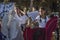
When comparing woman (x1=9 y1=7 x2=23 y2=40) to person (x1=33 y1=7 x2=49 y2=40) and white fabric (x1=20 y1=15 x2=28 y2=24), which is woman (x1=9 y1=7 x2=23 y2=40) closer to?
white fabric (x1=20 y1=15 x2=28 y2=24)

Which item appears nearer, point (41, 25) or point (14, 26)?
point (14, 26)

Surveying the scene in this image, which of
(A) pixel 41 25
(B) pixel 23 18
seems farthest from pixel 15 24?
(A) pixel 41 25

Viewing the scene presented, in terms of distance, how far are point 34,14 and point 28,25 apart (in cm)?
47

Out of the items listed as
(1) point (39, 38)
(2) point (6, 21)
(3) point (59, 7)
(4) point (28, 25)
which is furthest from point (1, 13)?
(3) point (59, 7)

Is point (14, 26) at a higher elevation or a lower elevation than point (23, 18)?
lower

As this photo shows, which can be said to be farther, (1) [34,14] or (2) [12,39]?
(1) [34,14]

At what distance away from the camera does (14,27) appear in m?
6.35

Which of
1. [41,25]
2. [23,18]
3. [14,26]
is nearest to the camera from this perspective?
[14,26]

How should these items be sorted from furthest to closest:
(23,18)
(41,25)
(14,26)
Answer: (23,18)
(41,25)
(14,26)

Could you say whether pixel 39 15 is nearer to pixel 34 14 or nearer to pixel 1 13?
pixel 34 14

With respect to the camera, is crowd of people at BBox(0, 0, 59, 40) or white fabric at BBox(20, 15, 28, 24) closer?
crowd of people at BBox(0, 0, 59, 40)

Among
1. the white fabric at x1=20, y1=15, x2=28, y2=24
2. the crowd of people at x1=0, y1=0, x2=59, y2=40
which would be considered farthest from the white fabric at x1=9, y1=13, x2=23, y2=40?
the white fabric at x1=20, y1=15, x2=28, y2=24

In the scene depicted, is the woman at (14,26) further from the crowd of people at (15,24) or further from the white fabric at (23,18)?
the white fabric at (23,18)

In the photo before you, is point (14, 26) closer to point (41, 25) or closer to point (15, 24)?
point (15, 24)
